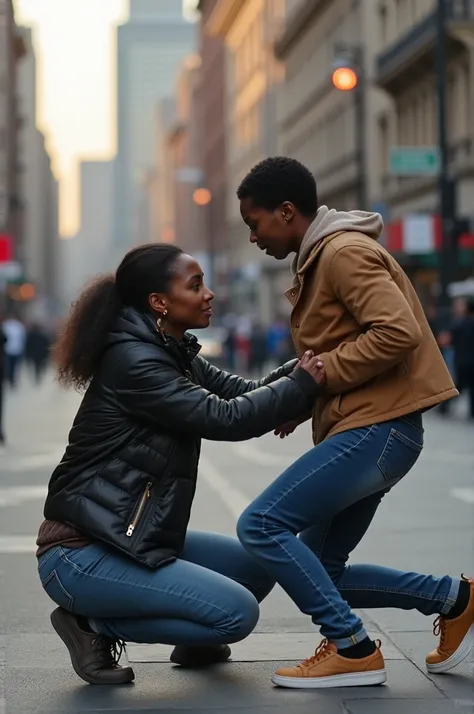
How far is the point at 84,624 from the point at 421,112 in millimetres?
42177

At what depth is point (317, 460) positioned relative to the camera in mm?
5246

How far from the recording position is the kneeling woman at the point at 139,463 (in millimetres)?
5254

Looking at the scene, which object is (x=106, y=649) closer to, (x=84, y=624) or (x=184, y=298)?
(x=84, y=624)

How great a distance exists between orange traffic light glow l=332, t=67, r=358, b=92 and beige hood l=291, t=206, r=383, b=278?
16.9 m

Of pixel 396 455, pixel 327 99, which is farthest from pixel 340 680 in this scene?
pixel 327 99

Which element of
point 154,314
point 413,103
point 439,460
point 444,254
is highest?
point 413,103

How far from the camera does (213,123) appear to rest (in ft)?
384

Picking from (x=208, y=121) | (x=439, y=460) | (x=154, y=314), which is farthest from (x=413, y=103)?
(x=208, y=121)

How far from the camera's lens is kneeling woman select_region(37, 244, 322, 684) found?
5.25m

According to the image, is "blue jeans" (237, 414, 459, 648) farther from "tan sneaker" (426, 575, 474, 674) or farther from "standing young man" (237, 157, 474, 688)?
"tan sneaker" (426, 575, 474, 674)

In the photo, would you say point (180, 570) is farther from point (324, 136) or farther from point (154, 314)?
point (324, 136)

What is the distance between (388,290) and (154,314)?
2.87ft

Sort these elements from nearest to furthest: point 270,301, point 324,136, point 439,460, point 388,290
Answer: point 388,290 → point 439,460 → point 324,136 → point 270,301

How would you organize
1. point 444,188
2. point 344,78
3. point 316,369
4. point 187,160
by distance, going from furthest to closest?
point 187,160 → point 444,188 → point 344,78 → point 316,369
